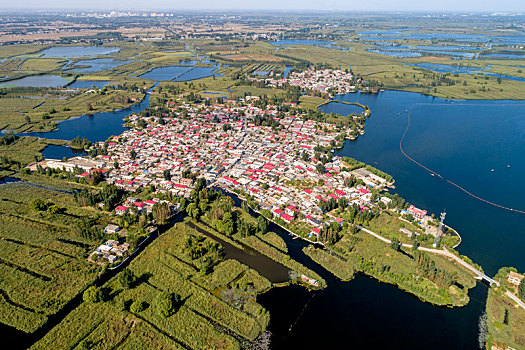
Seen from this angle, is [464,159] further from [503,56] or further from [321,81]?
[503,56]

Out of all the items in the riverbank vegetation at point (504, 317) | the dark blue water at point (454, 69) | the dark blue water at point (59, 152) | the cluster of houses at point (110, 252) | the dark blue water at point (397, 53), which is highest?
the dark blue water at point (397, 53)

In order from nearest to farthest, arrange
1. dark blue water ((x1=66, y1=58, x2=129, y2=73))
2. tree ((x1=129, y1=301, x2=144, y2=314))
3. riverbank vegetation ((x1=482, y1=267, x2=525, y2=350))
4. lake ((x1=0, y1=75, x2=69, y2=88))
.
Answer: riverbank vegetation ((x1=482, y1=267, x2=525, y2=350)) < tree ((x1=129, y1=301, x2=144, y2=314)) < lake ((x1=0, y1=75, x2=69, y2=88)) < dark blue water ((x1=66, y1=58, x2=129, y2=73))

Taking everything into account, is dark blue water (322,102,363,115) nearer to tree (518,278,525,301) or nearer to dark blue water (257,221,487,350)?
dark blue water (257,221,487,350)

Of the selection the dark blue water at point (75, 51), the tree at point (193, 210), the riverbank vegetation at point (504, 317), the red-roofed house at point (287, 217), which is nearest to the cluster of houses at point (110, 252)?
the tree at point (193, 210)

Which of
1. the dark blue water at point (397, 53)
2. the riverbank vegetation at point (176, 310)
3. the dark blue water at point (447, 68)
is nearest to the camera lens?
the riverbank vegetation at point (176, 310)

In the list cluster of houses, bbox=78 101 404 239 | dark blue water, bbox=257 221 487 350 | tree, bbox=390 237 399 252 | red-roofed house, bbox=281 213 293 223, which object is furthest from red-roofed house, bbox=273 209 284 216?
tree, bbox=390 237 399 252

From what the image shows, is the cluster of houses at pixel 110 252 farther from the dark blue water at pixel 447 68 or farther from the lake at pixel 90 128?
the dark blue water at pixel 447 68

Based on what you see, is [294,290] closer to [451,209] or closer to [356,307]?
[356,307]

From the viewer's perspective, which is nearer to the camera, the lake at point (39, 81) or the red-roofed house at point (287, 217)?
the red-roofed house at point (287, 217)
